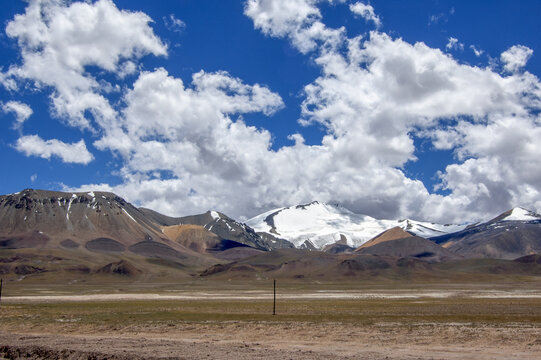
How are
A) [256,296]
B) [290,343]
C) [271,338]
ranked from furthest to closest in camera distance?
[256,296], [271,338], [290,343]

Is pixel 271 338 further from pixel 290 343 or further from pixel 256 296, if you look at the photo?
pixel 256 296

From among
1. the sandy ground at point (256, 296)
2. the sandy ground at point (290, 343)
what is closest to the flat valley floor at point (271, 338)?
the sandy ground at point (290, 343)

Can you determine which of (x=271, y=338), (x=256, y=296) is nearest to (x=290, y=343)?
(x=271, y=338)

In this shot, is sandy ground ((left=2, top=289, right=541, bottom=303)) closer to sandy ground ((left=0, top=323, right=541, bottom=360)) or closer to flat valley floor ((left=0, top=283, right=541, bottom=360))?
flat valley floor ((left=0, top=283, right=541, bottom=360))

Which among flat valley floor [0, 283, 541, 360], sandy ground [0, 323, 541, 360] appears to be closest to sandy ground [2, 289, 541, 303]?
flat valley floor [0, 283, 541, 360]

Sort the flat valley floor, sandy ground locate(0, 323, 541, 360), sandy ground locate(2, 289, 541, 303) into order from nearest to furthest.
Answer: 1. sandy ground locate(0, 323, 541, 360)
2. the flat valley floor
3. sandy ground locate(2, 289, 541, 303)

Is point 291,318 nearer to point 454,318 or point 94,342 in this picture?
A: point 454,318

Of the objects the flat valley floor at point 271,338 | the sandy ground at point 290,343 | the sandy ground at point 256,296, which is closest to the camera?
the sandy ground at point 290,343

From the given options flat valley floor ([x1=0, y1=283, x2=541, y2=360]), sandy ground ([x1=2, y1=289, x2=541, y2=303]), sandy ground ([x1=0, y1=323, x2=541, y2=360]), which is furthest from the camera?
sandy ground ([x1=2, y1=289, x2=541, y2=303])

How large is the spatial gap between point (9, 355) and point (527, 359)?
2848cm

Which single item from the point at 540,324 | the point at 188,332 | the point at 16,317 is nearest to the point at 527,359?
the point at 540,324

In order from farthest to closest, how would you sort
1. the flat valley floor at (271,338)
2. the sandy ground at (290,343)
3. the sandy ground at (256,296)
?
1. the sandy ground at (256,296)
2. the flat valley floor at (271,338)
3. the sandy ground at (290,343)

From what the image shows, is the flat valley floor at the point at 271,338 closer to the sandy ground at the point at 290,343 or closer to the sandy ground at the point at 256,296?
the sandy ground at the point at 290,343

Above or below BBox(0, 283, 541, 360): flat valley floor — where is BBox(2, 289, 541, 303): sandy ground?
below
